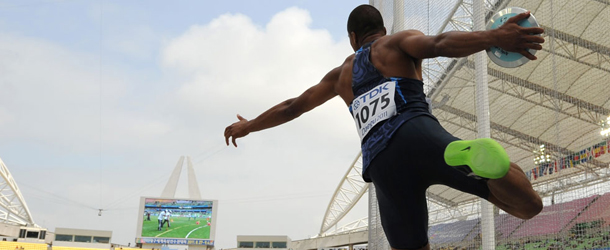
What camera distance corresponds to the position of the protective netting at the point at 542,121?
564 cm

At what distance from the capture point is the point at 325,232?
46.4 meters

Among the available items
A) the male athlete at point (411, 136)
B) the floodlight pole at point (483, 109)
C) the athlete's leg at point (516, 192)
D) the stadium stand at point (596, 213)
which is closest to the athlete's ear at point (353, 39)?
the male athlete at point (411, 136)

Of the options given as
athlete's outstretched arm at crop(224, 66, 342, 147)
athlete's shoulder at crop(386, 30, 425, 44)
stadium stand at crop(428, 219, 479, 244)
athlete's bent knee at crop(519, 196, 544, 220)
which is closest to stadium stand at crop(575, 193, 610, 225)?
stadium stand at crop(428, 219, 479, 244)

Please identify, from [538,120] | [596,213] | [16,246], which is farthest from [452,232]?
[16,246]

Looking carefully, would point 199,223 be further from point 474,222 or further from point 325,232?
point 474,222

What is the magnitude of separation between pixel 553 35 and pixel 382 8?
2050 millimetres

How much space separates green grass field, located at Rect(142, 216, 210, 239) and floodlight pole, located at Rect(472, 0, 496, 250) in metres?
29.5

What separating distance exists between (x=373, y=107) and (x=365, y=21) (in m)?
0.46

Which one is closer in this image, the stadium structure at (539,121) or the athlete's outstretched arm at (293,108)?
the athlete's outstretched arm at (293,108)

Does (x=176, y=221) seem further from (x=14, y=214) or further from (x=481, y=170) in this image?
(x=481, y=170)

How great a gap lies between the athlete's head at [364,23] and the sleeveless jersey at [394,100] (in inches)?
5.1

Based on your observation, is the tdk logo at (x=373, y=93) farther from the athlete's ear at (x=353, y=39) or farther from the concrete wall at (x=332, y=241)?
the concrete wall at (x=332, y=241)

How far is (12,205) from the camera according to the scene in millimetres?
54125

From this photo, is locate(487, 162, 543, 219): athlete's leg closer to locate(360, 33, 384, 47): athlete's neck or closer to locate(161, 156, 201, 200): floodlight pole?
locate(360, 33, 384, 47): athlete's neck
